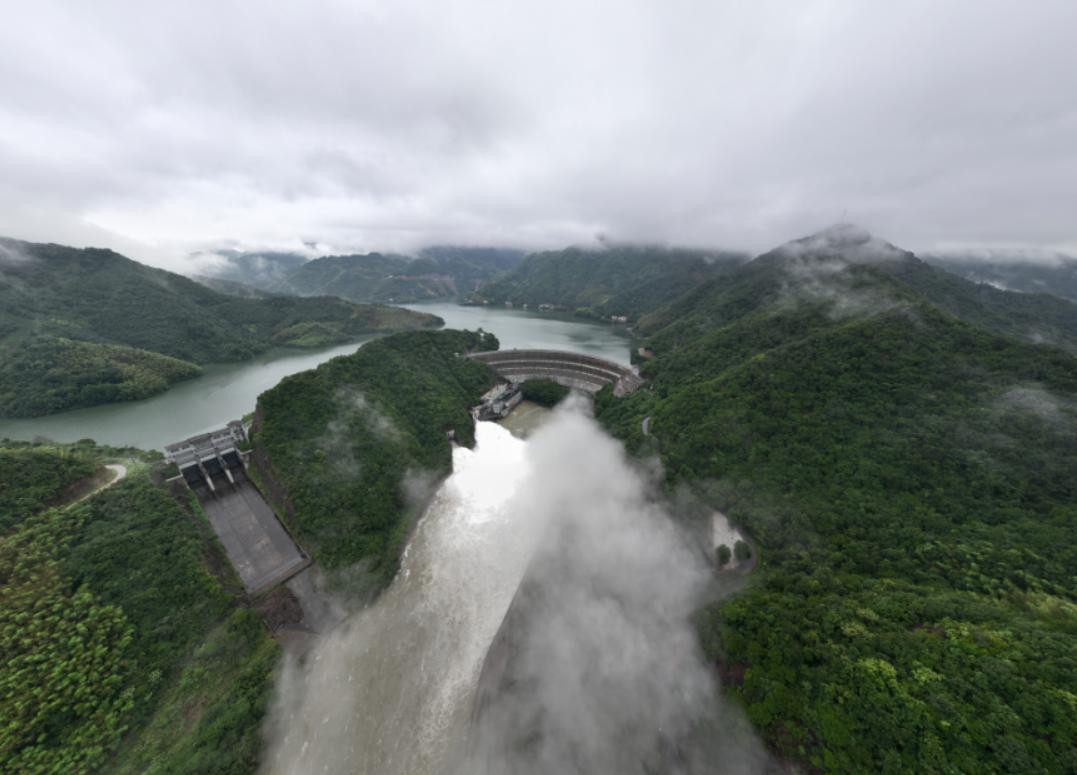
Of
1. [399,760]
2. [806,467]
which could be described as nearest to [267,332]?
[399,760]

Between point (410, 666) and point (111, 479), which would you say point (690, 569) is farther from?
point (111, 479)

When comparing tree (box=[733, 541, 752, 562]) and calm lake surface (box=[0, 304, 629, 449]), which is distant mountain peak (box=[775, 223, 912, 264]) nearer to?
calm lake surface (box=[0, 304, 629, 449])

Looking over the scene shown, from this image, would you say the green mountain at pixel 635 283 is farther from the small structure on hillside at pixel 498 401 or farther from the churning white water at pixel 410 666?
the churning white water at pixel 410 666

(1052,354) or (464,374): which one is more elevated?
(1052,354)

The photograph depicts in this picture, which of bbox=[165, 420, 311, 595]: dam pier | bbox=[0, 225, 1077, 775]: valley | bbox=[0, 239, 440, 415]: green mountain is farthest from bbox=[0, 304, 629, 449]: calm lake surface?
bbox=[165, 420, 311, 595]: dam pier

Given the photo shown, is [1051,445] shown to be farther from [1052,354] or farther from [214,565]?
[214,565]
